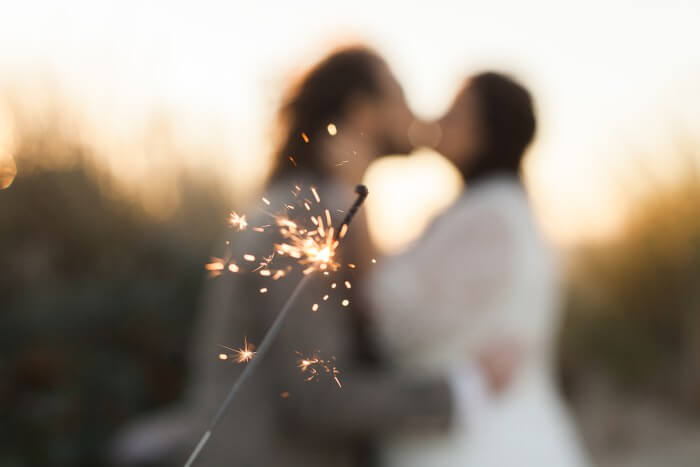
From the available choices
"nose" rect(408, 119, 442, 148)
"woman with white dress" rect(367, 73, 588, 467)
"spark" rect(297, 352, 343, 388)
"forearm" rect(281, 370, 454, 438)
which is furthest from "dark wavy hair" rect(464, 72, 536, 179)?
"spark" rect(297, 352, 343, 388)

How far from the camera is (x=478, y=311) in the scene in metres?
2.42

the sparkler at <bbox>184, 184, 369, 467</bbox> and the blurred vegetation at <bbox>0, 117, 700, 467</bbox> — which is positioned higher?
the blurred vegetation at <bbox>0, 117, 700, 467</bbox>

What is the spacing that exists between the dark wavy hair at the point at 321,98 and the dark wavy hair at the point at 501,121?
2.87 feet

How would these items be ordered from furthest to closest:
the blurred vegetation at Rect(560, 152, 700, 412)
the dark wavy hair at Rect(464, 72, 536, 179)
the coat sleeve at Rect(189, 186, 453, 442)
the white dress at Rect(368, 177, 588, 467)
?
the blurred vegetation at Rect(560, 152, 700, 412) → the dark wavy hair at Rect(464, 72, 536, 179) → the white dress at Rect(368, 177, 588, 467) → the coat sleeve at Rect(189, 186, 453, 442)

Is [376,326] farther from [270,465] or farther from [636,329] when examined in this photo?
[636,329]

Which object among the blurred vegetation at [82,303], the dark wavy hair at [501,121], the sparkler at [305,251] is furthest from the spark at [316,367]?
the blurred vegetation at [82,303]

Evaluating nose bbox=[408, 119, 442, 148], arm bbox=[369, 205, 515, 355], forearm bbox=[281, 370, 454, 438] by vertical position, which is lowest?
forearm bbox=[281, 370, 454, 438]

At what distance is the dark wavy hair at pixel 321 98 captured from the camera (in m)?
1.86

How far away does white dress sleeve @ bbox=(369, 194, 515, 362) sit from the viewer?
2.36 m

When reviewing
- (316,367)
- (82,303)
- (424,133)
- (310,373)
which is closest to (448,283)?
(424,133)

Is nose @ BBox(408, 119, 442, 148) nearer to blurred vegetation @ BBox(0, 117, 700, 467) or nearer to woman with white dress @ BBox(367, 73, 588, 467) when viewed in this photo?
woman with white dress @ BBox(367, 73, 588, 467)

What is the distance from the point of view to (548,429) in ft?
8.59

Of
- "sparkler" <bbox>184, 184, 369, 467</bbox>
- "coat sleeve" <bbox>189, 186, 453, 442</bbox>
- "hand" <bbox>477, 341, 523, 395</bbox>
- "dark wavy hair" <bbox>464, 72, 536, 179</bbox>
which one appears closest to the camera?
"sparkler" <bbox>184, 184, 369, 467</bbox>

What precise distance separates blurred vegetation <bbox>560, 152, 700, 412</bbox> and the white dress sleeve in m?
3.52
